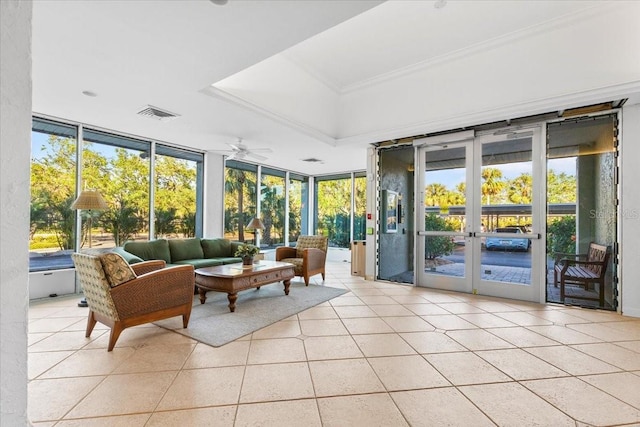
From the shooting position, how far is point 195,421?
1.73 metres

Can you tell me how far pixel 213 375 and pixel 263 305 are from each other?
1796 mm

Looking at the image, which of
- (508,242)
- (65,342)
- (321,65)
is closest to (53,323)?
(65,342)

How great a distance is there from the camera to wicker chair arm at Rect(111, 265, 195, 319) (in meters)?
2.70

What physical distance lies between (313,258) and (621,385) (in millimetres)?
4158

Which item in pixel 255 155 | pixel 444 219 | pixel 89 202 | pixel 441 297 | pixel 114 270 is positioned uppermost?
pixel 255 155

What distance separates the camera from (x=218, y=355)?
2570mm

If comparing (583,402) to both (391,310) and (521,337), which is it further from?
(391,310)

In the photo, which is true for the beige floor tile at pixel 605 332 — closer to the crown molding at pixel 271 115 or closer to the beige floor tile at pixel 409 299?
the beige floor tile at pixel 409 299

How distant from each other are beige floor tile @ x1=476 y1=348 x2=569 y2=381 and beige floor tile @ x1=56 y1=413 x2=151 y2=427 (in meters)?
2.65

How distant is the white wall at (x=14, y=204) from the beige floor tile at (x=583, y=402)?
2920 mm

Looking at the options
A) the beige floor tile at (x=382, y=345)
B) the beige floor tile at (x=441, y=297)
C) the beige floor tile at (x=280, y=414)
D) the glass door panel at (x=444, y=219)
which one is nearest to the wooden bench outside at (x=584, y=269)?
the glass door panel at (x=444, y=219)

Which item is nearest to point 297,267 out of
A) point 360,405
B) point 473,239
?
point 473,239

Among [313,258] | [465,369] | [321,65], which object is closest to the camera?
[465,369]

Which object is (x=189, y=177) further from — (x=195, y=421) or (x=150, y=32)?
(x=195, y=421)
